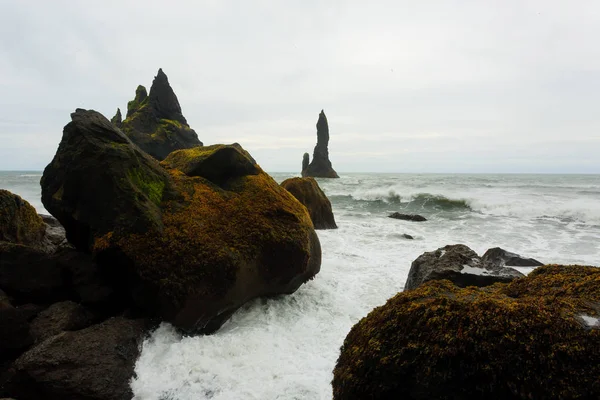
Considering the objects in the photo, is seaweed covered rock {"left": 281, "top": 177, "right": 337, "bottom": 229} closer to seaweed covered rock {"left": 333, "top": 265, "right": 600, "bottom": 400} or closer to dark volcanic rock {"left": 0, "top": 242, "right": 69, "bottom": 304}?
dark volcanic rock {"left": 0, "top": 242, "right": 69, "bottom": 304}

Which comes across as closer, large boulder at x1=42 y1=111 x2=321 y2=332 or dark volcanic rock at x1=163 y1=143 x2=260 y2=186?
large boulder at x1=42 y1=111 x2=321 y2=332

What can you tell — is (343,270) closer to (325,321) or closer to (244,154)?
(325,321)

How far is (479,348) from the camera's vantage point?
2.51m

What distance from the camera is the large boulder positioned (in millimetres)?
5582

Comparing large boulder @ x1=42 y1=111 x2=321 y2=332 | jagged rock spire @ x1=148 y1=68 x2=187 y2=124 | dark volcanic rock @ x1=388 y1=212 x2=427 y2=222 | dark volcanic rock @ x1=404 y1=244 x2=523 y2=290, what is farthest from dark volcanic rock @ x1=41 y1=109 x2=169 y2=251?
jagged rock spire @ x1=148 y1=68 x2=187 y2=124

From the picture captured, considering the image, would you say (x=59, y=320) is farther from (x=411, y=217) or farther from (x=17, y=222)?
(x=411, y=217)

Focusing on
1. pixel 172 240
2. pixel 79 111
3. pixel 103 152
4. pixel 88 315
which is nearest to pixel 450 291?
pixel 172 240

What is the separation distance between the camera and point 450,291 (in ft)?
11.0

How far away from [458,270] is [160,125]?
38.0 meters

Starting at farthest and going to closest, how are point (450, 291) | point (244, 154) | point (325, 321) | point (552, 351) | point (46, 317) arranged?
point (244, 154) → point (325, 321) → point (46, 317) → point (450, 291) → point (552, 351)

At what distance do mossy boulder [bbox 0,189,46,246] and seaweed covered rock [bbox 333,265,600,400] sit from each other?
715 cm

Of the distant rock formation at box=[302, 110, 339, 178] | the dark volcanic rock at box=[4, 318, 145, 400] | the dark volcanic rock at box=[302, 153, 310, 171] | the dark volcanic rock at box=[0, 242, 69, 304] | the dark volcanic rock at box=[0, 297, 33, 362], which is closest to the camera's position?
the dark volcanic rock at box=[4, 318, 145, 400]

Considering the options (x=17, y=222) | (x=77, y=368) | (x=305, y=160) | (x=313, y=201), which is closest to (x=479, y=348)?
(x=77, y=368)

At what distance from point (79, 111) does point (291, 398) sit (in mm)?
6438
